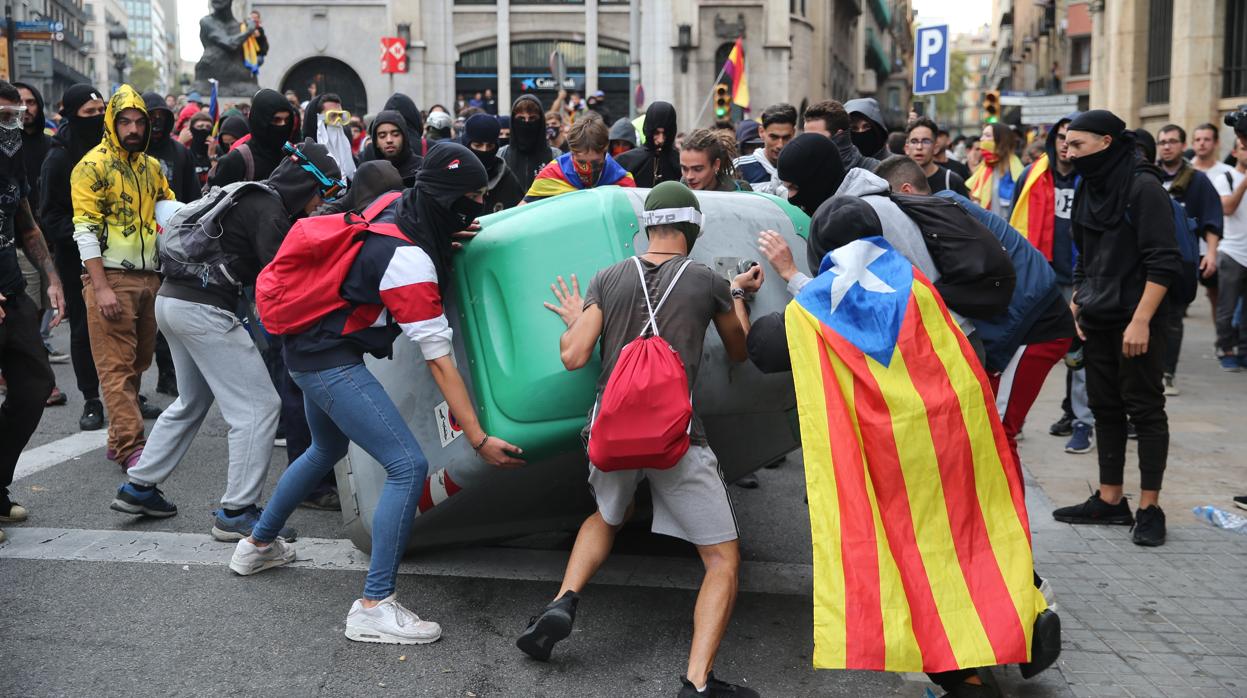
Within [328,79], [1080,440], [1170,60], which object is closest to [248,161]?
[1080,440]

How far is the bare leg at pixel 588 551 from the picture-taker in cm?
423

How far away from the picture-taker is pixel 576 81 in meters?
45.0

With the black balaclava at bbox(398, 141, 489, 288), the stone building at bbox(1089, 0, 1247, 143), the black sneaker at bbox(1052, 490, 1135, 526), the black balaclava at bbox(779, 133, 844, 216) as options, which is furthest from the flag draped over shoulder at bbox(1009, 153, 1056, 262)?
the stone building at bbox(1089, 0, 1247, 143)

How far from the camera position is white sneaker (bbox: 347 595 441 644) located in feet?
14.5

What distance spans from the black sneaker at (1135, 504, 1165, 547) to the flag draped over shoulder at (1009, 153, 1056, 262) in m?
2.53

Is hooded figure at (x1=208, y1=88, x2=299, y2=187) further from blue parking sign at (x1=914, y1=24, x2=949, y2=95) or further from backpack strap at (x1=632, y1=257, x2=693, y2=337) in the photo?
blue parking sign at (x1=914, y1=24, x2=949, y2=95)

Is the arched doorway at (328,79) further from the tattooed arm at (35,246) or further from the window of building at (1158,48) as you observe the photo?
the tattooed arm at (35,246)

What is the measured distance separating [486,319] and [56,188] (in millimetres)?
4469

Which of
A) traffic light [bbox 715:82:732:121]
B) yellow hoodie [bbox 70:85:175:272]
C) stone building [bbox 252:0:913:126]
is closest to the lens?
yellow hoodie [bbox 70:85:175:272]

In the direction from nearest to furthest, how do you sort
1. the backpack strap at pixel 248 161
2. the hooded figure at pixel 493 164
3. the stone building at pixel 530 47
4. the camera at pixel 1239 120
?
the backpack strap at pixel 248 161, the hooded figure at pixel 493 164, the camera at pixel 1239 120, the stone building at pixel 530 47

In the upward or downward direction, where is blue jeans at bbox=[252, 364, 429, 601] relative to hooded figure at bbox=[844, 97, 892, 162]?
downward

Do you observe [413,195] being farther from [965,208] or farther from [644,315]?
[965,208]

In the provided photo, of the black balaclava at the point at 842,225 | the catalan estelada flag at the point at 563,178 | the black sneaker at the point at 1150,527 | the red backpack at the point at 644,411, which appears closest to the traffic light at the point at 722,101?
the catalan estelada flag at the point at 563,178

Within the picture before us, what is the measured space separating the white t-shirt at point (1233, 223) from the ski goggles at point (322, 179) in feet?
26.0
